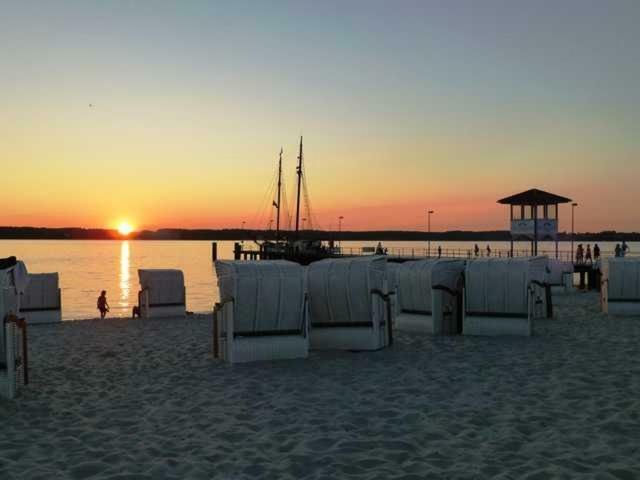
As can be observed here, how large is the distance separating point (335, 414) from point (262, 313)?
4705 millimetres

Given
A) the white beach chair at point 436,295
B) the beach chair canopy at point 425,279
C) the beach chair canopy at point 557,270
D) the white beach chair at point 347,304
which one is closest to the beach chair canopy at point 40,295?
the white beach chair at point 347,304

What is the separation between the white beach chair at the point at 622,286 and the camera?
22422mm

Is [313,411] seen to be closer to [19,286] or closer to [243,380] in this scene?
[243,380]

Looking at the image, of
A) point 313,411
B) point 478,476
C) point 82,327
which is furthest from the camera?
point 82,327

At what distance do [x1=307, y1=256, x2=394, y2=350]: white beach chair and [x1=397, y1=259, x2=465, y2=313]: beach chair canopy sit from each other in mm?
3026

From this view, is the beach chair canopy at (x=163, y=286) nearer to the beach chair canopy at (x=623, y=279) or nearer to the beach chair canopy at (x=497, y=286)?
the beach chair canopy at (x=497, y=286)

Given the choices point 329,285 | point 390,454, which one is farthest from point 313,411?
point 329,285

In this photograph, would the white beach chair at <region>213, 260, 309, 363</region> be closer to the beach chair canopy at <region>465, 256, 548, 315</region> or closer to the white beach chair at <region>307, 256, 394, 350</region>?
the white beach chair at <region>307, 256, 394, 350</region>

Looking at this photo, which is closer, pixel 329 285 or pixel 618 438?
pixel 618 438

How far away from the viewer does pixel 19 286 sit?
11906mm

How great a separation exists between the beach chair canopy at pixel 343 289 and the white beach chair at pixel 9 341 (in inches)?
272

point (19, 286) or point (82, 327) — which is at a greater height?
point (19, 286)

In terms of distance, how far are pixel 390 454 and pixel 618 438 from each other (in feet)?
10.7

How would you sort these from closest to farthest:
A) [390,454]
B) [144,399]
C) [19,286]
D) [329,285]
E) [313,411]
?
[390,454] < [313,411] < [144,399] < [19,286] < [329,285]
